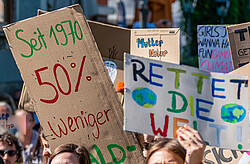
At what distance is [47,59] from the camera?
2.62 meters

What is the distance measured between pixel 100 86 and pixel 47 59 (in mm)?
385

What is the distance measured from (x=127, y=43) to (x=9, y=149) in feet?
4.45

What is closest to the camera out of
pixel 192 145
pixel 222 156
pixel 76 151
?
pixel 192 145

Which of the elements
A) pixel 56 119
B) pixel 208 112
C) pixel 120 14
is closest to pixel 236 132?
pixel 208 112

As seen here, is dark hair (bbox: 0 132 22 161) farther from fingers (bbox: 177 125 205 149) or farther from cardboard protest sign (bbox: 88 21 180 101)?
fingers (bbox: 177 125 205 149)

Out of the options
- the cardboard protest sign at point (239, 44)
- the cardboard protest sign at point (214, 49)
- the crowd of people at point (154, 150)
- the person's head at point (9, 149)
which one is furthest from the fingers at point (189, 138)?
the person's head at point (9, 149)

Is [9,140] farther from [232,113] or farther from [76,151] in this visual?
[232,113]

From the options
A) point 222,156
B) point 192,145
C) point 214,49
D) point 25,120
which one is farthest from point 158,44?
point 25,120

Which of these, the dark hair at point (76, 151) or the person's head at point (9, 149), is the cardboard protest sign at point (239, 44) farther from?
the person's head at point (9, 149)

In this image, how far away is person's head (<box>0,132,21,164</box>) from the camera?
11.4 feet

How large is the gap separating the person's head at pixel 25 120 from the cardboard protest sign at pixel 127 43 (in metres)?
1.26

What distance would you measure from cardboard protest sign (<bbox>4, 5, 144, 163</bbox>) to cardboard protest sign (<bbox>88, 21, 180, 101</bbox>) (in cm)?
77

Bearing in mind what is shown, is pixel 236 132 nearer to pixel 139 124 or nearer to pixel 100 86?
pixel 139 124

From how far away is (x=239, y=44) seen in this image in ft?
9.86
